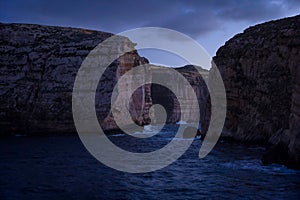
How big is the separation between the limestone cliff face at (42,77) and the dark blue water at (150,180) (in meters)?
28.9

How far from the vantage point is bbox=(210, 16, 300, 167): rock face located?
40469 millimetres

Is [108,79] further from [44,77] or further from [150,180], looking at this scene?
[150,180]

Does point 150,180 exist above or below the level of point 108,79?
below

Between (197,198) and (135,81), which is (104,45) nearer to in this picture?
(135,81)

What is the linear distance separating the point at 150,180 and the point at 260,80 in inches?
1119

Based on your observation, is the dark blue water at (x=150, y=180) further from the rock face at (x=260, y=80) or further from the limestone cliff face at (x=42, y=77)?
the limestone cliff face at (x=42, y=77)

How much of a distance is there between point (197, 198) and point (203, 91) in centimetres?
11922

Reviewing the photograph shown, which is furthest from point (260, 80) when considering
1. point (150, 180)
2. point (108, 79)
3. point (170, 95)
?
point (170, 95)

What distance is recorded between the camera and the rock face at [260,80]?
4047cm

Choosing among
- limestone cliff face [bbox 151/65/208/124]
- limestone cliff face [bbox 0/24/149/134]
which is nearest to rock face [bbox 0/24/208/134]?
limestone cliff face [bbox 0/24/149/134]

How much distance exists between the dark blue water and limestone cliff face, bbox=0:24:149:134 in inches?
1138

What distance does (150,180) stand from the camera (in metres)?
22.6

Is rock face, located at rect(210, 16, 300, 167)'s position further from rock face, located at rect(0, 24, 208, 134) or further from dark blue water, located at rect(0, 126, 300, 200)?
rock face, located at rect(0, 24, 208, 134)

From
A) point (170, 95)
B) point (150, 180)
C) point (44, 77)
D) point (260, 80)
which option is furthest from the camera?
point (170, 95)
